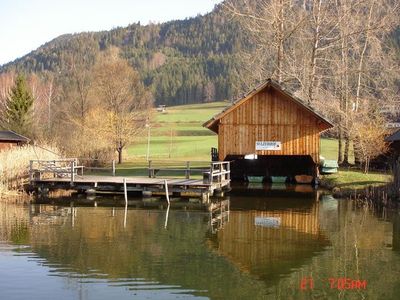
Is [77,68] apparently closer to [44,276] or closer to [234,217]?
[234,217]

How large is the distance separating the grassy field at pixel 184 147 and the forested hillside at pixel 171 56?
21.9m

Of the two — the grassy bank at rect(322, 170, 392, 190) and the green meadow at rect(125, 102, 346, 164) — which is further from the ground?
the green meadow at rect(125, 102, 346, 164)

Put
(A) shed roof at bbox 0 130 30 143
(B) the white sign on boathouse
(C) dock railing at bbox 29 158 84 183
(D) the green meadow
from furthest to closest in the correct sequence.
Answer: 1. (D) the green meadow
2. (A) shed roof at bbox 0 130 30 143
3. (B) the white sign on boathouse
4. (C) dock railing at bbox 29 158 84 183

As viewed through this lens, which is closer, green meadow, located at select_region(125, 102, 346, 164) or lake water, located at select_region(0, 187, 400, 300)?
lake water, located at select_region(0, 187, 400, 300)

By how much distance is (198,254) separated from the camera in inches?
573

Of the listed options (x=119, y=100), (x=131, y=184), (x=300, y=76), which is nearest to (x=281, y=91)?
(x=300, y=76)

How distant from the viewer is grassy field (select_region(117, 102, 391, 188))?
3200 centimetres

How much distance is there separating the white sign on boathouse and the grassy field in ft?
11.5

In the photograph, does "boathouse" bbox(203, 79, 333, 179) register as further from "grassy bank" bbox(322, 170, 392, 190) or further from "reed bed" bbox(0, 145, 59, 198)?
"reed bed" bbox(0, 145, 59, 198)

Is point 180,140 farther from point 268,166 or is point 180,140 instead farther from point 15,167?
point 15,167

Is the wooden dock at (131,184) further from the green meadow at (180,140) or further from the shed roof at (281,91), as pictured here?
the green meadow at (180,140)

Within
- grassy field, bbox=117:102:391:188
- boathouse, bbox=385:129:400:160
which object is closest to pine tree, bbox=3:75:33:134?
grassy field, bbox=117:102:391:188

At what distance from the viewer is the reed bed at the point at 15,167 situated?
89.6 feet
